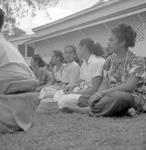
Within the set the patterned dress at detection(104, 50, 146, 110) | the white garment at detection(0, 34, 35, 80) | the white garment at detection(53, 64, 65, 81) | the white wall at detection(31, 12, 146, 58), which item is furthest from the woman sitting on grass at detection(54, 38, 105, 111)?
the white wall at detection(31, 12, 146, 58)

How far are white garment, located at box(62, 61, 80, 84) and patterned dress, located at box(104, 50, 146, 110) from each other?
163 centimetres

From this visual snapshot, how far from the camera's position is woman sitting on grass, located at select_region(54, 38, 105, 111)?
19.0ft

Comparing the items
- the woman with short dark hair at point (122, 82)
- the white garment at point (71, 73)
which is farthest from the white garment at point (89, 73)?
the white garment at point (71, 73)

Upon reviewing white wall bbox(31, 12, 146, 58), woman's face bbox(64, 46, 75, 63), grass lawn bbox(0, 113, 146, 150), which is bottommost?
grass lawn bbox(0, 113, 146, 150)

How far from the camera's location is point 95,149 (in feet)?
9.46

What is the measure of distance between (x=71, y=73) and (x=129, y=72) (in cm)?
227

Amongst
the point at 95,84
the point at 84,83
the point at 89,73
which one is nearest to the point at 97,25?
the point at 84,83

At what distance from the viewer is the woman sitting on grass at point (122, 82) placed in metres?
4.97

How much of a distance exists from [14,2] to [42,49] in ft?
11.3

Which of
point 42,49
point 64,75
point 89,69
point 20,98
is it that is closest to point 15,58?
point 20,98

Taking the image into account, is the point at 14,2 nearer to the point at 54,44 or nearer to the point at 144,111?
the point at 54,44

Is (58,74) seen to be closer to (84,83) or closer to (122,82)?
(84,83)

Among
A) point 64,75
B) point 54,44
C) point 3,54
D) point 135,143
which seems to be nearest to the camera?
point 135,143

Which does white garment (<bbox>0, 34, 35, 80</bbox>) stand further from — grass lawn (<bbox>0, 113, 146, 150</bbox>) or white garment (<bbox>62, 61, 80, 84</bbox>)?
white garment (<bbox>62, 61, 80, 84</bbox>)
